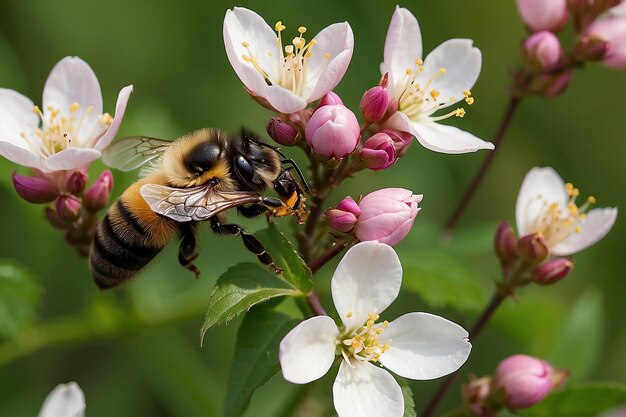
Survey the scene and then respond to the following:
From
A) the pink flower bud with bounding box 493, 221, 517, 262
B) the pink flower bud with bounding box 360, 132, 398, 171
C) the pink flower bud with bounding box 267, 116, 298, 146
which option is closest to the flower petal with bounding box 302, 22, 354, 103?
the pink flower bud with bounding box 267, 116, 298, 146

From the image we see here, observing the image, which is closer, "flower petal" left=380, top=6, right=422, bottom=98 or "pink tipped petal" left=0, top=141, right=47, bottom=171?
"pink tipped petal" left=0, top=141, right=47, bottom=171

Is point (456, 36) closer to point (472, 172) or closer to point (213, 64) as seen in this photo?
point (472, 172)

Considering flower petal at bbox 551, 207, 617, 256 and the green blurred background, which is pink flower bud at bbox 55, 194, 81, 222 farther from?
flower petal at bbox 551, 207, 617, 256

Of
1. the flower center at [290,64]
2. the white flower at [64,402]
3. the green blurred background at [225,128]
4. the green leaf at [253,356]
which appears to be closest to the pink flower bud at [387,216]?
the green leaf at [253,356]

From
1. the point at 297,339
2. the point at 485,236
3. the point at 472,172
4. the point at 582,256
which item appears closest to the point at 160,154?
the point at 297,339

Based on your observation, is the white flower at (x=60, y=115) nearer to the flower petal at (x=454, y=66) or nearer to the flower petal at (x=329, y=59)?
the flower petal at (x=329, y=59)
